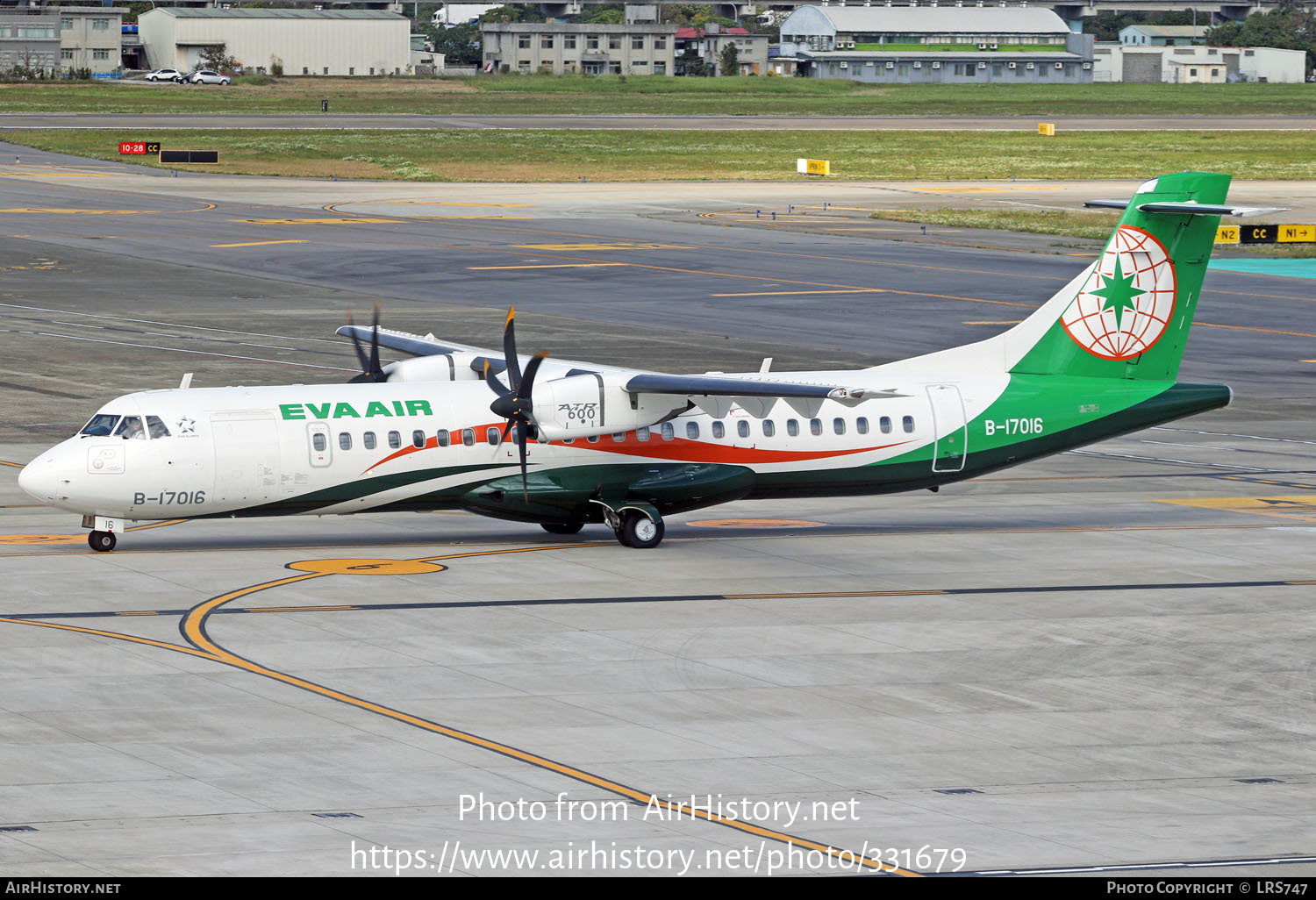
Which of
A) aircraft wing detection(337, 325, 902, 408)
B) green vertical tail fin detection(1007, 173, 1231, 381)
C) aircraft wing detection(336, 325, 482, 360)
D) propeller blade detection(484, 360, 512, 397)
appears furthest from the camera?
aircraft wing detection(336, 325, 482, 360)

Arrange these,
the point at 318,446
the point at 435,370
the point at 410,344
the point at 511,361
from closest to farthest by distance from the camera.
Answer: the point at 511,361 → the point at 318,446 → the point at 435,370 → the point at 410,344

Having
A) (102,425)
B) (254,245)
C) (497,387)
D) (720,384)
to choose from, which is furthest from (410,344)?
(254,245)

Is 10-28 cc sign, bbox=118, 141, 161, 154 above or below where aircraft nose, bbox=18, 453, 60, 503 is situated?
above

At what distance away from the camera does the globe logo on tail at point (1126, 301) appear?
3497 centimetres

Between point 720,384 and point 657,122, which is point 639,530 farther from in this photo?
point 657,122

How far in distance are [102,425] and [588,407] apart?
8.29 m

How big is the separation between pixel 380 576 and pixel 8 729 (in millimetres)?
9484

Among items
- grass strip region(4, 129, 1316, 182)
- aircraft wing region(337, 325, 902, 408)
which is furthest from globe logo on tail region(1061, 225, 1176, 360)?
grass strip region(4, 129, 1316, 182)

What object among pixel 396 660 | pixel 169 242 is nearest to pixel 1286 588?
pixel 396 660

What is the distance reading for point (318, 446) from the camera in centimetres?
3066

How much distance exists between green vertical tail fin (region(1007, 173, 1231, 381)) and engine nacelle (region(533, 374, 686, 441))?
7959 mm

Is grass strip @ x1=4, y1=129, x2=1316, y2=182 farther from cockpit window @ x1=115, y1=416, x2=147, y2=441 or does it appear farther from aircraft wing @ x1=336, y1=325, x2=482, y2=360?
cockpit window @ x1=115, y1=416, x2=147, y2=441

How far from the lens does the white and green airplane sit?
3017cm

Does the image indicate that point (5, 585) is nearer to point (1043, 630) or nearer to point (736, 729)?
point (736, 729)
